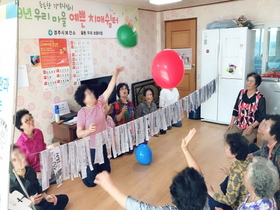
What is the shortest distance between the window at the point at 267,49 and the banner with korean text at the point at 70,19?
7.52 ft

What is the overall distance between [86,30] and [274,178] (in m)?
3.09

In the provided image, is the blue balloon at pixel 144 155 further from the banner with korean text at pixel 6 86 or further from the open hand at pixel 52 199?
the banner with korean text at pixel 6 86

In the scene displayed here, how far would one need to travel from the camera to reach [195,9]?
4.74m

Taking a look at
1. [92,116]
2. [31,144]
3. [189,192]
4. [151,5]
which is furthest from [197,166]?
[151,5]

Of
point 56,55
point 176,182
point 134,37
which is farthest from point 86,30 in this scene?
point 176,182

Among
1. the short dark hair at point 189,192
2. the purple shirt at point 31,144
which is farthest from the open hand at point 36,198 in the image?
the short dark hair at point 189,192

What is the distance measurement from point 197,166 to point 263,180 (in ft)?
1.46

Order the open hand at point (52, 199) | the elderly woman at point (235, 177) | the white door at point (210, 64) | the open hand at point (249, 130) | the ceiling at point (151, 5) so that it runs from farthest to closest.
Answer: the white door at point (210, 64) → the ceiling at point (151, 5) → the open hand at point (249, 130) → the open hand at point (52, 199) → the elderly woman at point (235, 177)

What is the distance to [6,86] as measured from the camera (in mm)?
1138

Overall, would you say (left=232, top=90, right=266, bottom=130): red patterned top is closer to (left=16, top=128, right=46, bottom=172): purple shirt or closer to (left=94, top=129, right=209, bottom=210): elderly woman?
(left=94, top=129, right=209, bottom=210): elderly woman

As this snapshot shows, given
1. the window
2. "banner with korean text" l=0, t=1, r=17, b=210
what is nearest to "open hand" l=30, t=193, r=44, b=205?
"banner with korean text" l=0, t=1, r=17, b=210

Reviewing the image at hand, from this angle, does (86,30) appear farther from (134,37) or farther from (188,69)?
(188,69)

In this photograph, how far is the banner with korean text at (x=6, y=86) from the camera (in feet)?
3.66

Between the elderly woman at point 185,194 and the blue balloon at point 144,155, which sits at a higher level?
the elderly woman at point 185,194
